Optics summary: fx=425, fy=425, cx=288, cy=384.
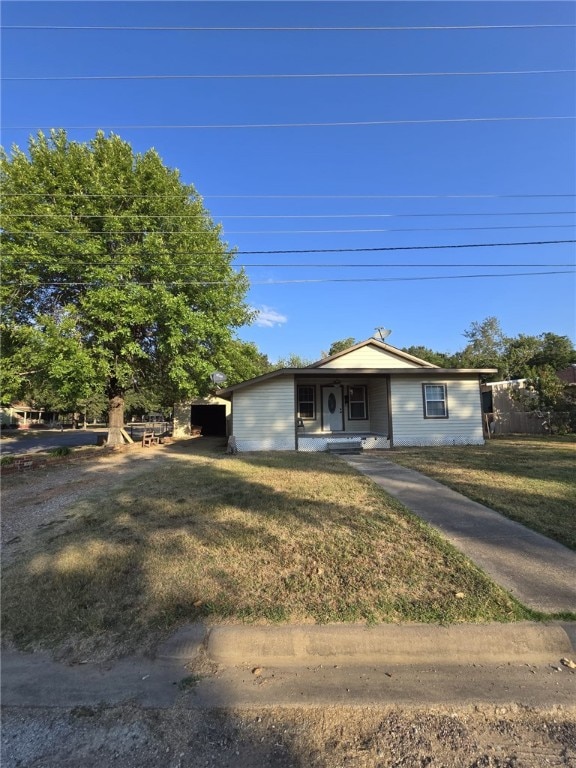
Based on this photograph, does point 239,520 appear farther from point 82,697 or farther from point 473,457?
point 473,457

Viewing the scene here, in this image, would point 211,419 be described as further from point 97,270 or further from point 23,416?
point 23,416

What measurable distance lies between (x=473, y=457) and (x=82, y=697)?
36.3ft

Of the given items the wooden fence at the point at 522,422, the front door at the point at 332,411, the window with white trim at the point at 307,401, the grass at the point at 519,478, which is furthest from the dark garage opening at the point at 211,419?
the grass at the point at 519,478

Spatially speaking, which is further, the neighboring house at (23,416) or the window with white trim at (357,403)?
the neighboring house at (23,416)

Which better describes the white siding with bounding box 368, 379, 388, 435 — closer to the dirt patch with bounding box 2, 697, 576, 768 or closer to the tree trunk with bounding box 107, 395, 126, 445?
the tree trunk with bounding box 107, 395, 126, 445

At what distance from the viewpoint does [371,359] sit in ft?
58.1

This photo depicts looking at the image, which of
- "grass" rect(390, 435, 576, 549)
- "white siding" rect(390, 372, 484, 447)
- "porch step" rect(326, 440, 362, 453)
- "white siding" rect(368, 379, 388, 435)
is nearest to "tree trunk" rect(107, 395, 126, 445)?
"porch step" rect(326, 440, 362, 453)

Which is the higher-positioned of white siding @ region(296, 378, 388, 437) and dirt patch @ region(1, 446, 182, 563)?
white siding @ region(296, 378, 388, 437)

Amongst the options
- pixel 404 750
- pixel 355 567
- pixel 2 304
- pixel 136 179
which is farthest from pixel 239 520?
pixel 136 179

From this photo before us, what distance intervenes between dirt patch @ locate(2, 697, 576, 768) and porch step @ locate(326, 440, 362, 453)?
12.1 meters

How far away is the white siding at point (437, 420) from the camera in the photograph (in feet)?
52.0

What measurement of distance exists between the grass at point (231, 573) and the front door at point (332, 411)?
441 inches

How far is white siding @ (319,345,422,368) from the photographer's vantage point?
17.7m

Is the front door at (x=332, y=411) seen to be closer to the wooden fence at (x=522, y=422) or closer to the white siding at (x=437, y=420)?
the white siding at (x=437, y=420)
